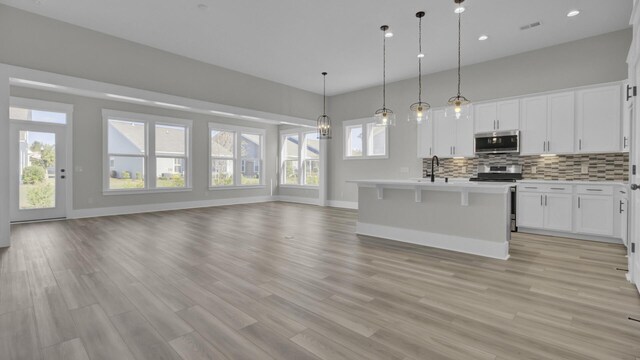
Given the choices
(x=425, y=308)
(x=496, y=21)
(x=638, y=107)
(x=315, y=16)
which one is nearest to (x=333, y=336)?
(x=425, y=308)

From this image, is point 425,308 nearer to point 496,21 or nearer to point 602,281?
point 602,281

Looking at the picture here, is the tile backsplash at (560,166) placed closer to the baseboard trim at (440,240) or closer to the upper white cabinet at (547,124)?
the upper white cabinet at (547,124)

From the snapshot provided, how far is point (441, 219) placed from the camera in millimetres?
4320

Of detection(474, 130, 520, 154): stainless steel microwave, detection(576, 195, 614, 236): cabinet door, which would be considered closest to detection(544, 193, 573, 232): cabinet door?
detection(576, 195, 614, 236): cabinet door

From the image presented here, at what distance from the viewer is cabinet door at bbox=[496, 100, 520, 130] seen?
222 inches

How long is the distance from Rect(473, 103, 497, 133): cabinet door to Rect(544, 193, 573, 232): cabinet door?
161 centimetres

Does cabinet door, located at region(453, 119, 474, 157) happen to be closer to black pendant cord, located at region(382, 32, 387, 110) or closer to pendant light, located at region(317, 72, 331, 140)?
black pendant cord, located at region(382, 32, 387, 110)

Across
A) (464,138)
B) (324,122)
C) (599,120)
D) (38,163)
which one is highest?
(324,122)

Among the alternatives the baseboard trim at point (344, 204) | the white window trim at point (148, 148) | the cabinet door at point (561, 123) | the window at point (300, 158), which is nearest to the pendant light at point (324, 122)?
the window at point (300, 158)

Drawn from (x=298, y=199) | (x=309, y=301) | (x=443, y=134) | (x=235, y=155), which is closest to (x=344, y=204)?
(x=298, y=199)

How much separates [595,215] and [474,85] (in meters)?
3.15

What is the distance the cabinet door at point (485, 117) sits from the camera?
5902 mm

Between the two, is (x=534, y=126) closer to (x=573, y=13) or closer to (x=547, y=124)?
(x=547, y=124)

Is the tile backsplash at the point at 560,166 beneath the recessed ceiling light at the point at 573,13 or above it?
beneath
